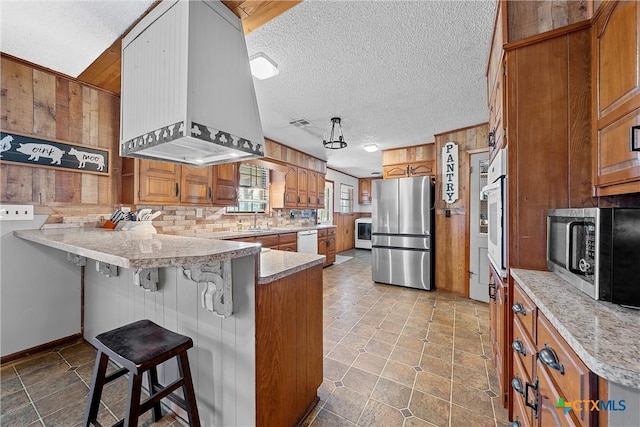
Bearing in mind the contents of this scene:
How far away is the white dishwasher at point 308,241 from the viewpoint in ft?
15.0

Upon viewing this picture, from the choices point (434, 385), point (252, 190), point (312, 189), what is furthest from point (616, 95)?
point (312, 189)

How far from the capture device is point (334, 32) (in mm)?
1697

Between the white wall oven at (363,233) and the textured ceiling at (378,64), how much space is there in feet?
15.4

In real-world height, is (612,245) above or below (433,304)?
above

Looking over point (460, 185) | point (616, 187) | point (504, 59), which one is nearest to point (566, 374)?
point (616, 187)

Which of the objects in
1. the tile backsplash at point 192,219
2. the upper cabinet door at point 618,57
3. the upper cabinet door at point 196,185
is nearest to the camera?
the upper cabinet door at point 618,57

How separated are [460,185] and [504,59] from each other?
2593 mm

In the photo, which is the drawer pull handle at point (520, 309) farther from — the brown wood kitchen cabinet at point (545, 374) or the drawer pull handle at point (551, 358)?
the drawer pull handle at point (551, 358)

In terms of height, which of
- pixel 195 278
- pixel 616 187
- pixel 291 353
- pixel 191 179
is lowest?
pixel 291 353

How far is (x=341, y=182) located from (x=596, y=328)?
280 inches

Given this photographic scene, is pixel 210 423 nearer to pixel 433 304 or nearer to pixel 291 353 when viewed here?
pixel 291 353

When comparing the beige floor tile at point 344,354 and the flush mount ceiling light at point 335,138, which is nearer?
the beige floor tile at point 344,354

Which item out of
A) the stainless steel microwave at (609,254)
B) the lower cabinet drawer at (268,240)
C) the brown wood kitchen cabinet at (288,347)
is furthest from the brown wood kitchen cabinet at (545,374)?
the lower cabinet drawer at (268,240)

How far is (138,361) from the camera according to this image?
1095 mm
